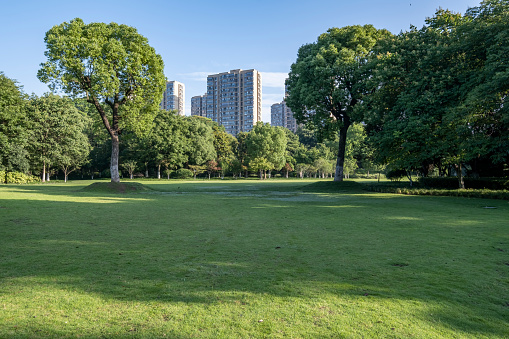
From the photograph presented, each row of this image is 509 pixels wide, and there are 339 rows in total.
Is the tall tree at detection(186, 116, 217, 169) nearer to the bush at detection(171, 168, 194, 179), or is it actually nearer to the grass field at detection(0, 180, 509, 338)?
the bush at detection(171, 168, 194, 179)

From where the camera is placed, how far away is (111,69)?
84.3 ft

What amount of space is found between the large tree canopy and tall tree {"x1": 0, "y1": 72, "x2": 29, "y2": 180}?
35759mm

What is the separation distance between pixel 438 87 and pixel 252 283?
20857 mm

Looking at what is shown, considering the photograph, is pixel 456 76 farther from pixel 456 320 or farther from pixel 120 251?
pixel 120 251

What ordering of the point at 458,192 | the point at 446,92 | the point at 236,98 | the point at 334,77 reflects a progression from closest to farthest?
the point at 446,92 < the point at 458,192 < the point at 334,77 < the point at 236,98

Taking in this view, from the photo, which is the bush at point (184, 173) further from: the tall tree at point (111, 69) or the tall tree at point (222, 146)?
the tall tree at point (111, 69)

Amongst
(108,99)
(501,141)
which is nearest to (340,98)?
(501,141)

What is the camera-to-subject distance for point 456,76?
20.0 meters

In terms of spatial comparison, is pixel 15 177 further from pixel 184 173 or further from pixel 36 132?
pixel 184 173

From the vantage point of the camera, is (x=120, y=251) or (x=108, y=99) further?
(x=108, y=99)

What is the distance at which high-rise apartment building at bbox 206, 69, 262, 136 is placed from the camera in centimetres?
17275

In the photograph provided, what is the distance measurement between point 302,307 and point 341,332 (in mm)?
648

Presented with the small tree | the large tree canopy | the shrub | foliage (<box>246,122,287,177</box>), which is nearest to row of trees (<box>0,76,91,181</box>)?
the small tree

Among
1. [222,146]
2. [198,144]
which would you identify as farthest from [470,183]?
[222,146]
